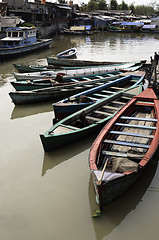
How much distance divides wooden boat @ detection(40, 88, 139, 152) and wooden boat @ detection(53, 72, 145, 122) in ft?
1.66

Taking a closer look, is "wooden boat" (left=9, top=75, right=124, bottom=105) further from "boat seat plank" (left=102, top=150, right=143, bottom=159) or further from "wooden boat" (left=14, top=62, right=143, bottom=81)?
"boat seat plank" (left=102, top=150, right=143, bottom=159)

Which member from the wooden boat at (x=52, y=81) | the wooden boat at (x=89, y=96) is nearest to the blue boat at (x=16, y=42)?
the wooden boat at (x=52, y=81)

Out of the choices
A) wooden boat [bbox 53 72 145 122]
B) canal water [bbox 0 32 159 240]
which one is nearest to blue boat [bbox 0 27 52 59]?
wooden boat [bbox 53 72 145 122]

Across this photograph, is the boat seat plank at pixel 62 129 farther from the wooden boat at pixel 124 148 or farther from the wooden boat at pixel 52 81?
the wooden boat at pixel 52 81

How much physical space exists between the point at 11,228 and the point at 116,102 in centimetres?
601

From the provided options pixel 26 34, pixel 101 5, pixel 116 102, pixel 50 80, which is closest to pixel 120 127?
pixel 116 102

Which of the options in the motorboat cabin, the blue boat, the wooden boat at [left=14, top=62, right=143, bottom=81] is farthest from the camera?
the motorboat cabin

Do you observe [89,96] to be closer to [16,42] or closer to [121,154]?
[121,154]

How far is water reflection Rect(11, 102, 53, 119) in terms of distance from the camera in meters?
10.2

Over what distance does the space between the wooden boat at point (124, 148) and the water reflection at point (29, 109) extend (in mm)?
4383

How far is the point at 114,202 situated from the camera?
5.21 meters

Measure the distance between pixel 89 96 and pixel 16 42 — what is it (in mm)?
14790

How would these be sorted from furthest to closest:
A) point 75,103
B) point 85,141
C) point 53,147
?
point 75,103 < point 85,141 < point 53,147

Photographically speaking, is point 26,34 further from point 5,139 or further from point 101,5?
point 101,5
